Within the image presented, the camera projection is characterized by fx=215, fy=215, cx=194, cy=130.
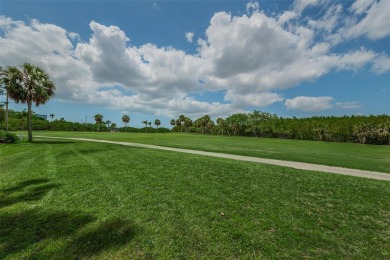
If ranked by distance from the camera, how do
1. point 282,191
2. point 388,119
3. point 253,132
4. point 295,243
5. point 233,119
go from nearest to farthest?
point 295,243 → point 282,191 → point 388,119 → point 253,132 → point 233,119

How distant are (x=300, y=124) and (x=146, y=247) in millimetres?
79534

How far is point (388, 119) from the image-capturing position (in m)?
54.9

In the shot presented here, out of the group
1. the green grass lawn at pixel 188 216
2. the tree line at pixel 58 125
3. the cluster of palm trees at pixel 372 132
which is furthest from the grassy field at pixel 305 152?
the tree line at pixel 58 125

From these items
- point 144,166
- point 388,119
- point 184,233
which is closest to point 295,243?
point 184,233

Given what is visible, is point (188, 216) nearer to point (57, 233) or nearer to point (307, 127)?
point (57, 233)

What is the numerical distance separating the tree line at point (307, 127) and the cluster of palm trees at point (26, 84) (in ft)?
230

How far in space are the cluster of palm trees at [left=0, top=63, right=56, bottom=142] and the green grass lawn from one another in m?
17.7

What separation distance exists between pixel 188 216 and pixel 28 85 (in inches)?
988

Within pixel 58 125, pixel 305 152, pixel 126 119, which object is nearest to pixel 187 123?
pixel 126 119

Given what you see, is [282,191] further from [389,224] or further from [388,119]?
[388,119]

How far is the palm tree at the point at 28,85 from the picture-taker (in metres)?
21.7

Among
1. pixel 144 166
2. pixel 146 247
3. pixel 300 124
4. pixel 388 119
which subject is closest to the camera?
pixel 146 247

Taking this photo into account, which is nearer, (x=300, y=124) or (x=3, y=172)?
(x=3, y=172)

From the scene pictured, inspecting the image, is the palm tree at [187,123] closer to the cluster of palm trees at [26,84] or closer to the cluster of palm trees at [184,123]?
the cluster of palm trees at [184,123]
